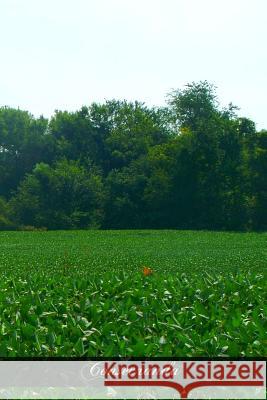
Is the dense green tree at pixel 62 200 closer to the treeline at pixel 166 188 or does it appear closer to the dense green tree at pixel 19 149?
the treeline at pixel 166 188

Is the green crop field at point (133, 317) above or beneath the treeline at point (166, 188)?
beneath

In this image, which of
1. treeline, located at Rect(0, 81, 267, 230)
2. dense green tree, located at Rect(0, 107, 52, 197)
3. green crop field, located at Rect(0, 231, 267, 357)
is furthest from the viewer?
dense green tree, located at Rect(0, 107, 52, 197)

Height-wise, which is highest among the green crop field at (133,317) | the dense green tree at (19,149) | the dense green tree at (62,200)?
the dense green tree at (19,149)

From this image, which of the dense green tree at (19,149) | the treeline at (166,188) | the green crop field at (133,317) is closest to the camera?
the green crop field at (133,317)

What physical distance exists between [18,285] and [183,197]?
172 ft

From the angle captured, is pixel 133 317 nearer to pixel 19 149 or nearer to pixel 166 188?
pixel 166 188

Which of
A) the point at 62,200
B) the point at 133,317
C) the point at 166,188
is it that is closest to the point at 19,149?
the point at 62,200

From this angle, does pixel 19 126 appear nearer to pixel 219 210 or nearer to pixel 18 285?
pixel 219 210

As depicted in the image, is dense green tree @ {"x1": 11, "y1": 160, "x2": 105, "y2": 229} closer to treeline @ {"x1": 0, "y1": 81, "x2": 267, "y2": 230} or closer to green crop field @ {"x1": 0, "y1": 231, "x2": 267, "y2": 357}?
treeline @ {"x1": 0, "y1": 81, "x2": 267, "y2": 230}

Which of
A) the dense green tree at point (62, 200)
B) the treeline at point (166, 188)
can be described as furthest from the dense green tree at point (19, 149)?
the dense green tree at point (62, 200)

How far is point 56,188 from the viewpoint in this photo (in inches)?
2591

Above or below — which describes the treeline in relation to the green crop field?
above

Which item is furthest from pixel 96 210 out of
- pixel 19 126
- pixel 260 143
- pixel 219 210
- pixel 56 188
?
pixel 19 126

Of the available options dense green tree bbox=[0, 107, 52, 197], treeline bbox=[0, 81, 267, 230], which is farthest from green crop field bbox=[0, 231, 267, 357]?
dense green tree bbox=[0, 107, 52, 197]
